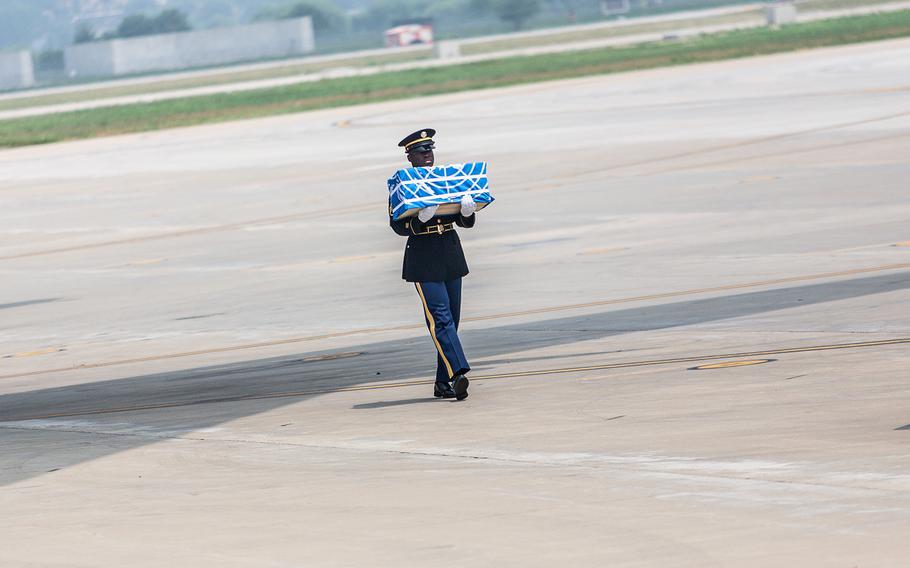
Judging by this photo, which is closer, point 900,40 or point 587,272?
point 587,272

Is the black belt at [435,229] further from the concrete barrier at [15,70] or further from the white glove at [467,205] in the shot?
the concrete barrier at [15,70]

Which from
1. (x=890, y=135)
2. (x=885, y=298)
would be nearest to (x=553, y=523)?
(x=885, y=298)

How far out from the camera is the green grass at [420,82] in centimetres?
7362

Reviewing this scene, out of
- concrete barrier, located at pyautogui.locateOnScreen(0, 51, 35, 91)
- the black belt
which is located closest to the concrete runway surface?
the black belt

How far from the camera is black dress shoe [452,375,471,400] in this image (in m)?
12.4

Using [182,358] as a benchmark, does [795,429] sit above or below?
above

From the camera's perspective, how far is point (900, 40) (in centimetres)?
7112

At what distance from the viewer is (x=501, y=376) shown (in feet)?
44.2

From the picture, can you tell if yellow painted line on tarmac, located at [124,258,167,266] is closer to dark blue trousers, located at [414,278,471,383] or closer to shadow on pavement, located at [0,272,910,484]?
shadow on pavement, located at [0,272,910,484]

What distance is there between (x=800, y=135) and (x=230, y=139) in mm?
26031

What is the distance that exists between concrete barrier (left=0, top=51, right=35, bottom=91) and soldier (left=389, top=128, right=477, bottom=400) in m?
186

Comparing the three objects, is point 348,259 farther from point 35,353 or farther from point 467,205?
point 467,205

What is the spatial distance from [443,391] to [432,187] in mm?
1626

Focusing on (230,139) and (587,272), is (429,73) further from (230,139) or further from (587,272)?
(587,272)
